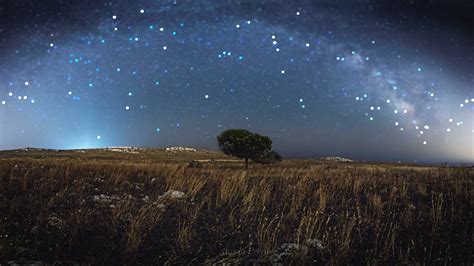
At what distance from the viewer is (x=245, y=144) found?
1410 inches

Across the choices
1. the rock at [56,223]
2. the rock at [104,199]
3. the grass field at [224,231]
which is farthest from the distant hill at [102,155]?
the rock at [56,223]

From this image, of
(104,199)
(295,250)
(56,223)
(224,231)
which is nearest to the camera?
(295,250)

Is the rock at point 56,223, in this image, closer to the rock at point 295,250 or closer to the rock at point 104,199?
the rock at point 104,199

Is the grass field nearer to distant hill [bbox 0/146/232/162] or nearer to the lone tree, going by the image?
the lone tree

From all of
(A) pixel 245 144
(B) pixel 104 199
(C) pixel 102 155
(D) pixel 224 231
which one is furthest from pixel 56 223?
(C) pixel 102 155

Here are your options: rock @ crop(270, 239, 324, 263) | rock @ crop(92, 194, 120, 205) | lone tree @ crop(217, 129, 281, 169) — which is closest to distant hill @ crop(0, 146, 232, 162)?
lone tree @ crop(217, 129, 281, 169)

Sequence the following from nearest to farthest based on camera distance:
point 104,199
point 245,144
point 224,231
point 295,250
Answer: point 295,250 < point 224,231 < point 104,199 < point 245,144

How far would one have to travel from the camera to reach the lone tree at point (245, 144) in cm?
3594

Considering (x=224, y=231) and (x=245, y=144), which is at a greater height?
(x=245, y=144)

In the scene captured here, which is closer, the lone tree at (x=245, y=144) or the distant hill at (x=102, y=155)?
the lone tree at (x=245, y=144)

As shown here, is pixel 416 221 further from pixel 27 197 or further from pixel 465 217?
pixel 27 197

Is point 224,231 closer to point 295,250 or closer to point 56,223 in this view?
point 295,250

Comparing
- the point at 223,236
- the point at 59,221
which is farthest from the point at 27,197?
the point at 223,236

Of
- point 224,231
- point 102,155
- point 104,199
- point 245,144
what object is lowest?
point 102,155
